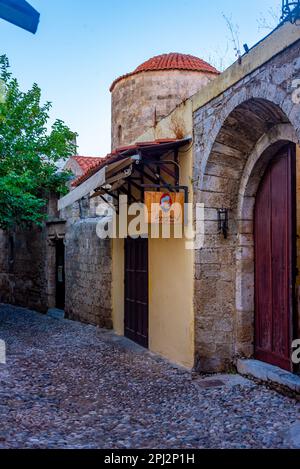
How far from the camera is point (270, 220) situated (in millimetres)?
5004

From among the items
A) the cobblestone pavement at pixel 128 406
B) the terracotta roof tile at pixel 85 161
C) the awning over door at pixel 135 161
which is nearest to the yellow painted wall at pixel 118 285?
the cobblestone pavement at pixel 128 406

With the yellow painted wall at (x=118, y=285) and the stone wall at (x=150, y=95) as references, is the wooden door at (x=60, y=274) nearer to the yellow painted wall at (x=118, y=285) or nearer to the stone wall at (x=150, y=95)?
the yellow painted wall at (x=118, y=285)

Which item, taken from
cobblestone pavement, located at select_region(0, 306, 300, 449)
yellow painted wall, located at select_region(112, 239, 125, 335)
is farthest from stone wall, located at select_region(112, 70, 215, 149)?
cobblestone pavement, located at select_region(0, 306, 300, 449)

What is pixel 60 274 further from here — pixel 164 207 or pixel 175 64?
pixel 164 207

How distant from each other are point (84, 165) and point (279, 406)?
32.4ft

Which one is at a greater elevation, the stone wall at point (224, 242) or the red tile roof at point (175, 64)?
the red tile roof at point (175, 64)

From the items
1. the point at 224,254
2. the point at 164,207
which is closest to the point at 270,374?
the point at 224,254

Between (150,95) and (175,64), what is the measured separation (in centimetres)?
108

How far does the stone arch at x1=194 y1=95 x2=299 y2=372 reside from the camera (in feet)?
17.2

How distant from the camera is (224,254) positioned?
5.42 m

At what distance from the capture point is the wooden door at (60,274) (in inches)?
459

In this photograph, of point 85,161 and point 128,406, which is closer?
point 128,406

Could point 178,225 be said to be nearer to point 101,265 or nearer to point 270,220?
point 270,220

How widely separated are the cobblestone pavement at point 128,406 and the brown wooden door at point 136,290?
0.59 metres
